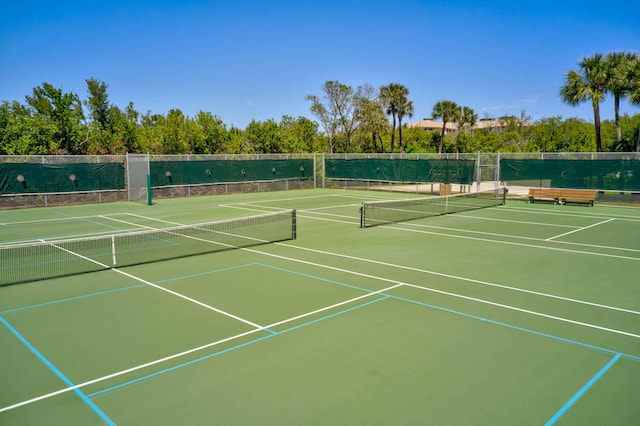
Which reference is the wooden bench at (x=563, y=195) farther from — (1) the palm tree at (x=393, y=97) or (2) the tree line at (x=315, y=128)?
(1) the palm tree at (x=393, y=97)

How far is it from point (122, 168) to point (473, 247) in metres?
21.7

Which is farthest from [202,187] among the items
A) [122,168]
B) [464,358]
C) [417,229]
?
[464,358]

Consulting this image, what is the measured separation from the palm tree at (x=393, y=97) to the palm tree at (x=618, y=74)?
2241 centimetres

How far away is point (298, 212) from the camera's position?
22.3 metres

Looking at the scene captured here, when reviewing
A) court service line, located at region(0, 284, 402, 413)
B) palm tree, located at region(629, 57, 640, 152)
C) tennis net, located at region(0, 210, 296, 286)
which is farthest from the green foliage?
court service line, located at region(0, 284, 402, 413)

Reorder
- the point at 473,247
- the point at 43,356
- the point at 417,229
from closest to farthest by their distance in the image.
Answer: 1. the point at 43,356
2. the point at 473,247
3. the point at 417,229

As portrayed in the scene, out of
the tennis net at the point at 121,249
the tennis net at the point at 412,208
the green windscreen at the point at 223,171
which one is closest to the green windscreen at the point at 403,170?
the green windscreen at the point at 223,171

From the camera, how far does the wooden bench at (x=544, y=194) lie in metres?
25.8

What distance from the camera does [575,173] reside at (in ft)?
86.1

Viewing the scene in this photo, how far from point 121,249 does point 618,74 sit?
35003mm

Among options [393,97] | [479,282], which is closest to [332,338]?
[479,282]

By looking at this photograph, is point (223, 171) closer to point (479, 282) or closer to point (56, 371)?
point (479, 282)

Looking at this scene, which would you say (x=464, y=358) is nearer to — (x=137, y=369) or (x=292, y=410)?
(x=292, y=410)

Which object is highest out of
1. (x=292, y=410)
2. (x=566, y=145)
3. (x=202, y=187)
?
(x=566, y=145)
